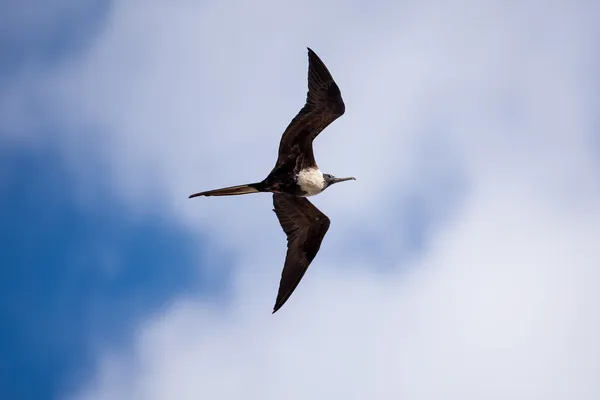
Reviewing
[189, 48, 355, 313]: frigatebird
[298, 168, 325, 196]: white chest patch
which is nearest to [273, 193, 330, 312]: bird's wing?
[189, 48, 355, 313]: frigatebird

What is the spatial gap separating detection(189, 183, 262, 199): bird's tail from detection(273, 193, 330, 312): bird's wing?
3.01 ft

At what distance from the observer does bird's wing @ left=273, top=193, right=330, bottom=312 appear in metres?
→ 17.1

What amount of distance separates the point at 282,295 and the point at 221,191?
211 cm

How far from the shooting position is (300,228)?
17297 millimetres

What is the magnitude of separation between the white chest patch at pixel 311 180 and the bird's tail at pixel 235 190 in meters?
0.68

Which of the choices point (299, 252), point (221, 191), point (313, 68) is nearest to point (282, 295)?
point (299, 252)

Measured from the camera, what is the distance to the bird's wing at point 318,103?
51.6 feet

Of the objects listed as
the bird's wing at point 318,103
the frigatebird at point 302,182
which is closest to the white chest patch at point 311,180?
the frigatebird at point 302,182

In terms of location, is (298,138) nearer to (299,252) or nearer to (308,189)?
(308,189)

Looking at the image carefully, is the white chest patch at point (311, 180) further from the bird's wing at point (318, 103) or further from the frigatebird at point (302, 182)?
the bird's wing at point (318, 103)

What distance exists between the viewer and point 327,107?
15.8 metres

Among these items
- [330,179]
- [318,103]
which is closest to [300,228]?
[330,179]

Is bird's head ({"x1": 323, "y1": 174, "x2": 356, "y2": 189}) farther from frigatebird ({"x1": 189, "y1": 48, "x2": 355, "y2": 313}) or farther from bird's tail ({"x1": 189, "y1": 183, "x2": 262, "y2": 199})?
bird's tail ({"x1": 189, "y1": 183, "x2": 262, "y2": 199})

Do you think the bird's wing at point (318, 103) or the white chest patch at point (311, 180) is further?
the white chest patch at point (311, 180)
